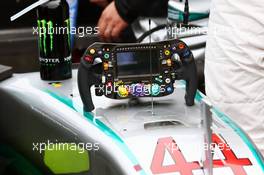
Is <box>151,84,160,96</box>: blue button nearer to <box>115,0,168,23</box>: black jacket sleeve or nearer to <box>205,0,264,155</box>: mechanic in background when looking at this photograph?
<box>205,0,264,155</box>: mechanic in background

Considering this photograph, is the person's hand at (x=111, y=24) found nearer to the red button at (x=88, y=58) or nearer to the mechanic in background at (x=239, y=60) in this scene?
the mechanic in background at (x=239, y=60)

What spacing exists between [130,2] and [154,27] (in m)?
0.18

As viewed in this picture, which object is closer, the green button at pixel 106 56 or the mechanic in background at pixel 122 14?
the green button at pixel 106 56

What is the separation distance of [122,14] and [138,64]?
0.49 meters

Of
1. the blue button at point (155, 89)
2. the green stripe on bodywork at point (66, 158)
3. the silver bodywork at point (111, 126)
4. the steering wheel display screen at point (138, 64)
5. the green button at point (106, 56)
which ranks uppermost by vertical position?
the green button at point (106, 56)

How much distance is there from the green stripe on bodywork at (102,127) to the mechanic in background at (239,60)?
0.85ft

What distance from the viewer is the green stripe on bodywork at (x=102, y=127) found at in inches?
29.7

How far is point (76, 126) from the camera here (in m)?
0.85

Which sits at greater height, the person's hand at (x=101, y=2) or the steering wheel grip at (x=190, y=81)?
the steering wheel grip at (x=190, y=81)

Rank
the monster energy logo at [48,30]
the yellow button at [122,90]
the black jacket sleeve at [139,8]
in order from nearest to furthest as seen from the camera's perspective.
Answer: the yellow button at [122,90] → the monster energy logo at [48,30] → the black jacket sleeve at [139,8]

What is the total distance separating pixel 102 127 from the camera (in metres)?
0.82

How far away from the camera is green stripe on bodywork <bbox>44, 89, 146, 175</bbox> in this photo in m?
0.76

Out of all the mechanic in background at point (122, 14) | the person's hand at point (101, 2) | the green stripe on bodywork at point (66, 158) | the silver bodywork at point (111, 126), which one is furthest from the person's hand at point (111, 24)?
the green stripe on bodywork at point (66, 158)

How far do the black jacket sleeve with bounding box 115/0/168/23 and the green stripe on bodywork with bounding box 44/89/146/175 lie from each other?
39 cm
